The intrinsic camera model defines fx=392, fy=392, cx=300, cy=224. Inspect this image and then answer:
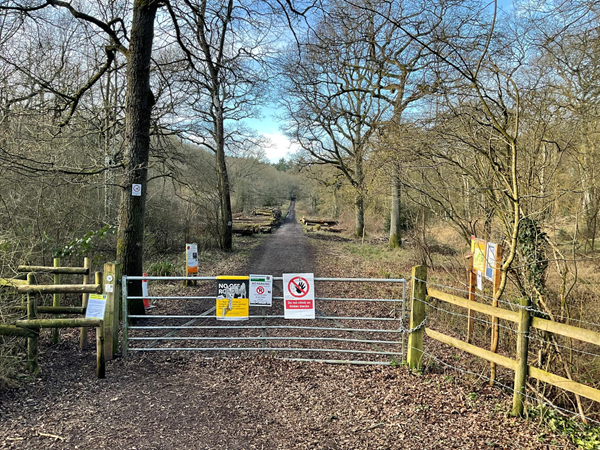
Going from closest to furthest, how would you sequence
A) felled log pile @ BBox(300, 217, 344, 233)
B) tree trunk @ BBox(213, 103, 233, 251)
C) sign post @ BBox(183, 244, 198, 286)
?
sign post @ BBox(183, 244, 198, 286)
tree trunk @ BBox(213, 103, 233, 251)
felled log pile @ BBox(300, 217, 344, 233)

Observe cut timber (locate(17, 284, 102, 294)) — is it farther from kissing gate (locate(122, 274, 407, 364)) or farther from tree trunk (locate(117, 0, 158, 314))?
tree trunk (locate(117, 0, 158, 314))

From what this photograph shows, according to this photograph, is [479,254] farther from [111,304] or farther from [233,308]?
[111,304]

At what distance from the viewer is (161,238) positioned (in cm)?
1630

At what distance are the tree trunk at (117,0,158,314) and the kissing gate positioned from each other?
2.13 ft

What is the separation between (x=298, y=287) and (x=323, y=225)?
2965 centimetres

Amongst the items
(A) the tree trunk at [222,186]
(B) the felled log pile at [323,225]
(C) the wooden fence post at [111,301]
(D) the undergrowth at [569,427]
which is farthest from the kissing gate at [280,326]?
(B) the felled log pile at [323,225]

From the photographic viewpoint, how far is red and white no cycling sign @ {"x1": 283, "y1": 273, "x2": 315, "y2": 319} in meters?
5.74

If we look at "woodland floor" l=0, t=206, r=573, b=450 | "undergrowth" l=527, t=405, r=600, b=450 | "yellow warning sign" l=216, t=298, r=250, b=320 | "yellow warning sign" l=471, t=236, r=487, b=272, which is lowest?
"woodland floor" l=0, t=206, r=573, b=450

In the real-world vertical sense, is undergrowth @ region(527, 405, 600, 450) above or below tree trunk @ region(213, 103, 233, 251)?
below

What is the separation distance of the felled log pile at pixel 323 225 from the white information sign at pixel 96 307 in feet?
89.5

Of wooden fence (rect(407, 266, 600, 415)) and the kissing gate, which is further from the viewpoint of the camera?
the kissing gate

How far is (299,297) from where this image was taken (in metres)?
5.78

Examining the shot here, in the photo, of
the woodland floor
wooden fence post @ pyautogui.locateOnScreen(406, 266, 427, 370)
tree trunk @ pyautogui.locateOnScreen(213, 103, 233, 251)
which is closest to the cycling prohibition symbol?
the woodland floor

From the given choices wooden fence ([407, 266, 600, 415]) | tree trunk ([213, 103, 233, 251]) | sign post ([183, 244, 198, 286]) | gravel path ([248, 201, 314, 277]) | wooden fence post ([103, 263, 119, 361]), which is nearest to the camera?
wooden fence ([407, 266, 600, 415])
